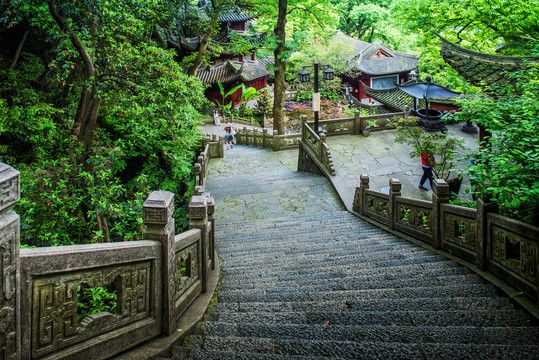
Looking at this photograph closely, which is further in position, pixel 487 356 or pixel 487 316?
pixel 487 316

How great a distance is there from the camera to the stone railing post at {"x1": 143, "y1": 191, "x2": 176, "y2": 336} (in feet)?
10.7

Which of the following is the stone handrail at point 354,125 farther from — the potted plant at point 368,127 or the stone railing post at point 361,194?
the stone railing post at point 361,194

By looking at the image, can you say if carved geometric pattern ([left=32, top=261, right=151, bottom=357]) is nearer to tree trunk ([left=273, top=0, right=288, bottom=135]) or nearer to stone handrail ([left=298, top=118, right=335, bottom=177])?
stone handrail ([left=298, top=118, right=335, bottom=177])

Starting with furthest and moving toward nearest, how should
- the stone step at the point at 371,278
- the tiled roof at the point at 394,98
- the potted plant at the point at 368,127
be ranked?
the tiled roof at the point at 394,98, the potted plant at the point at 368,127, the stone step at the point at 371,278

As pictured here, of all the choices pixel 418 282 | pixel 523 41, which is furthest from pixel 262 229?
pixel 523 41

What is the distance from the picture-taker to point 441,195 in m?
6.03

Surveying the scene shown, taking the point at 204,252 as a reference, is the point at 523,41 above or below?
above

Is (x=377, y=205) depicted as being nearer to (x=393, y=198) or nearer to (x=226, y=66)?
(x=393, y=198)

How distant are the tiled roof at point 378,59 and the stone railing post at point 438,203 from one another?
34187mm

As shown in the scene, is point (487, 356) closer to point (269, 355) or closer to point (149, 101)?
point (269, 355)

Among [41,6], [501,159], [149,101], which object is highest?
[41,6]

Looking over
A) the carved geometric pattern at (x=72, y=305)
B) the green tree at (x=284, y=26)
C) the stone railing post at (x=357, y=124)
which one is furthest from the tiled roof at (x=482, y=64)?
the green tree at (x=284, y=26)

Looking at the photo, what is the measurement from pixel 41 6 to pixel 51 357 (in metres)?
9.02

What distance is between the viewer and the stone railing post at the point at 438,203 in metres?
6.00
